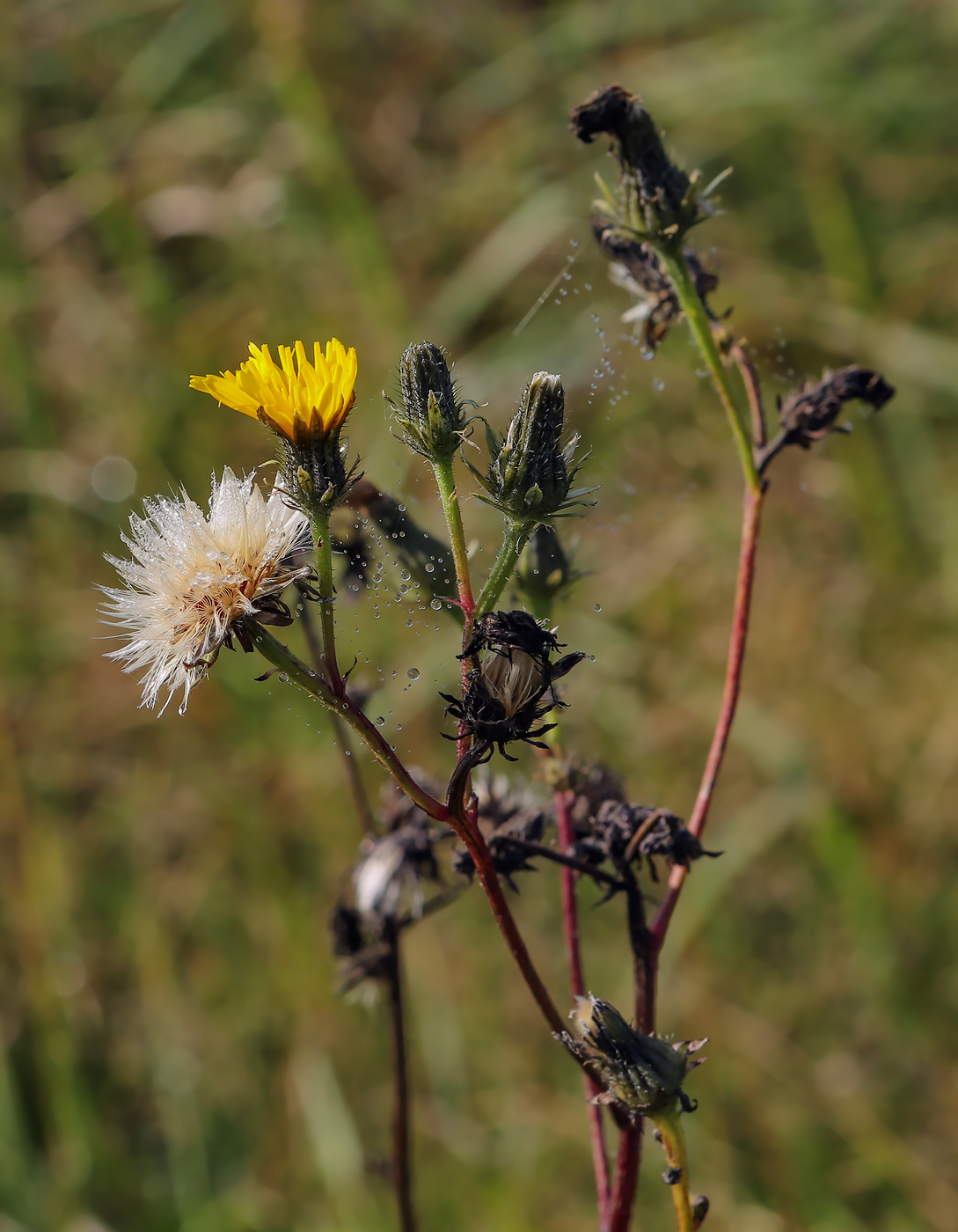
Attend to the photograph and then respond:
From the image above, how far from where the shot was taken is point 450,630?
12.4 ft

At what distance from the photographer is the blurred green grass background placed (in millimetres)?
3324

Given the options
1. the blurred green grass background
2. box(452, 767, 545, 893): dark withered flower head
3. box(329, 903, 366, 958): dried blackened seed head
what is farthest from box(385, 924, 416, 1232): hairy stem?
the blurred green grass background

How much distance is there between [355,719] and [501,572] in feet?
0.63

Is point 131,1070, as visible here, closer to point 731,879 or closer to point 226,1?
point 731,879

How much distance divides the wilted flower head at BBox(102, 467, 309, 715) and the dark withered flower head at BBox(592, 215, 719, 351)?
592 millimetres

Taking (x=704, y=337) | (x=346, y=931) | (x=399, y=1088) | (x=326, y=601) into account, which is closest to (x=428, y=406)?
(x=326, y=601)

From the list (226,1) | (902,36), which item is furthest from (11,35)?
(902,36)

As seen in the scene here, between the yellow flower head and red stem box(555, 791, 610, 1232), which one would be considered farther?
red stem box(555, 791, 610, 1232)

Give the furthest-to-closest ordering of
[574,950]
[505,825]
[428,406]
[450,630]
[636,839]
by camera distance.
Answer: [450,630], [505,825], [574,950], [636,839], [428,406]

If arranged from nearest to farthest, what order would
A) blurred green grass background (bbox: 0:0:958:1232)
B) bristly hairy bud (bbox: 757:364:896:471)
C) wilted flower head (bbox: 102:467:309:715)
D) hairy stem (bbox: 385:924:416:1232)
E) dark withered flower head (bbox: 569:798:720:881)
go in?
1. wilted flower head (bbox: 102:467:309:715)
2. dark withered flower head (bbox: 569:798:720:881)
3. bristly hairy bud (bbox: 757:364:896:471)
4. hairy stem (bbox: 385:924:416:1232)
5. blurred green grass background (bbox: 0:0:958:1232)

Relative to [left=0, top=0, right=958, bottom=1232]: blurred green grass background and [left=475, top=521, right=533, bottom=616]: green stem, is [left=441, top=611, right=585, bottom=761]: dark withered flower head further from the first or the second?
[left=0, top=0, right=958, bottom=1232]: blurred green grass background

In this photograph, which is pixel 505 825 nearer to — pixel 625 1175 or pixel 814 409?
pixel 625 1175

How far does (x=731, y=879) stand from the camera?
11.9ft

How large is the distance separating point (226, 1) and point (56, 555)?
9.59 feet
